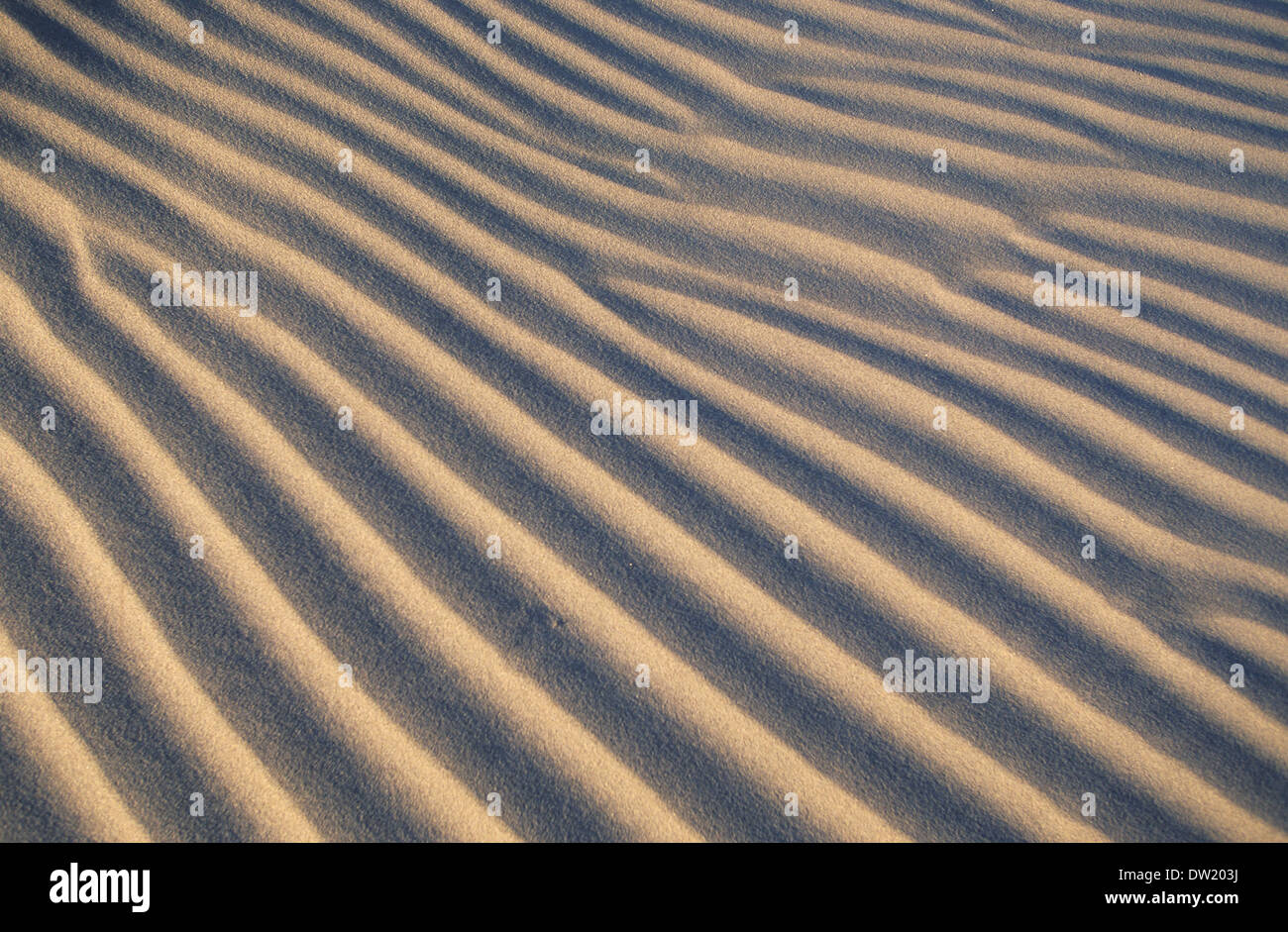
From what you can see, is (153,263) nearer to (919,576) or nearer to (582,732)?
(582,732)
